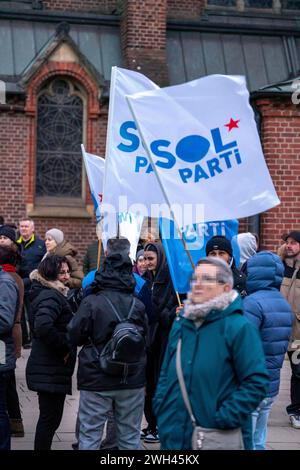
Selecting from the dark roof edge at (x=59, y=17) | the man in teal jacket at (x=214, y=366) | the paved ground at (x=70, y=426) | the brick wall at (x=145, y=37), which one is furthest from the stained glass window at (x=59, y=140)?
the man in teal jacket at (x=214, y=366)

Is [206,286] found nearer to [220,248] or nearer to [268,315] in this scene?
[268,315]

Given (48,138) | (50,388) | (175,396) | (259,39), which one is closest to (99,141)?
(48,138)

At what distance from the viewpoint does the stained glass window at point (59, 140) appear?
17.7 m

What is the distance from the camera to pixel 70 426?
27.7ft

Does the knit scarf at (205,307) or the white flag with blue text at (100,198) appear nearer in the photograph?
the knit scarf at (205,307)

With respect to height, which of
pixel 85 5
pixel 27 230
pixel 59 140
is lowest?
pixel 27 230

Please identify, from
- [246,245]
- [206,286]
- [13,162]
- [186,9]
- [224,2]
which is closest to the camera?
[206,286]

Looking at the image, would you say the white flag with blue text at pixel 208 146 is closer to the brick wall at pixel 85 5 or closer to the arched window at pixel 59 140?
the arched window at pixel 59 140

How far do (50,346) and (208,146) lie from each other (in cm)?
179

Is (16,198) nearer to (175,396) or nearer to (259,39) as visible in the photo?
(259,39)

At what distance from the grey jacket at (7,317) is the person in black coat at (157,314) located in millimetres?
1323

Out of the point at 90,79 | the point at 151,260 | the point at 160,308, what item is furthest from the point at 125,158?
the point at 90,79

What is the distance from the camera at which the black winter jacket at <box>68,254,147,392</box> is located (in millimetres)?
5988
